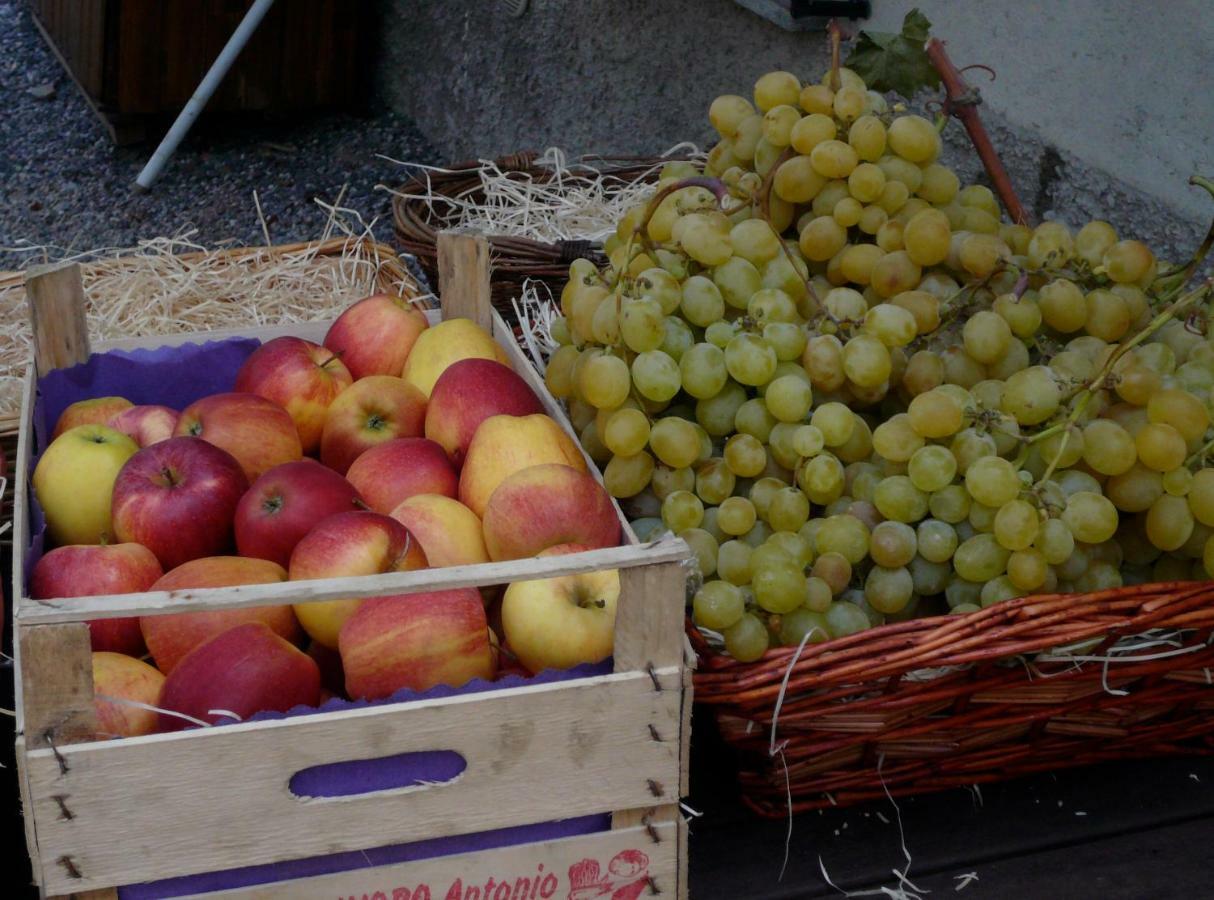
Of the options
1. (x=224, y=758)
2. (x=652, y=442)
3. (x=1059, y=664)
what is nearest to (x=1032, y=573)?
(x=1059, y=664)

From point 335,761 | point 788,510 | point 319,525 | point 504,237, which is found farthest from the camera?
point 504,237

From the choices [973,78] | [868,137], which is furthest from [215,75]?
[868,137]

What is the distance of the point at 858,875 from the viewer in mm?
1176

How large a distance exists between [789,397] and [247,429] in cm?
59

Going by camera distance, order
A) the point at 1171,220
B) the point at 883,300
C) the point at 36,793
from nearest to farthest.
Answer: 1. the point at 36,793
2. the point at 883,300
3. the point at 1171,220

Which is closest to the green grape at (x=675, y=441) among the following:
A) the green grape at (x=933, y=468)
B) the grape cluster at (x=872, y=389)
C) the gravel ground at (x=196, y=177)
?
the grape cluster at (x=872, y=389)

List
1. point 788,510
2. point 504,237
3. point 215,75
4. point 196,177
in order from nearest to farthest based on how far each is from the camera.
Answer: point 788,510
point 504,237
point 215,75
point 196,177

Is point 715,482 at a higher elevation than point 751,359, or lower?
lower

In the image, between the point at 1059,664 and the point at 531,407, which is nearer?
the point at 1059,664

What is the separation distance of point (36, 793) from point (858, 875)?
0.76m

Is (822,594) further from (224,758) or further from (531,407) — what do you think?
(224,758)

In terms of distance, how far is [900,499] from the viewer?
118 centimetres

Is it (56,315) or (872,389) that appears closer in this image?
(872,389)

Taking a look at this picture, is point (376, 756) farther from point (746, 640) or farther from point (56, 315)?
point (56, 315)
